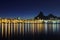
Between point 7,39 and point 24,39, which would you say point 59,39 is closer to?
point 24,39

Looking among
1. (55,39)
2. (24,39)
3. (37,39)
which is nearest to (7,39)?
(24,39)

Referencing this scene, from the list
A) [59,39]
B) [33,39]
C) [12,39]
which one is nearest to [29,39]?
[33,39]

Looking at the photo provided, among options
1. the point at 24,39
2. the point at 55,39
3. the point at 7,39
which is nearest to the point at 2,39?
the point at 7,39

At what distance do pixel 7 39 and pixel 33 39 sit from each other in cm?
618

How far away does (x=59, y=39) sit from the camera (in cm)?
4431

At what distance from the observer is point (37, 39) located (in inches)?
1774

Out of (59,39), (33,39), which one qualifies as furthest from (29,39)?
(59,39)

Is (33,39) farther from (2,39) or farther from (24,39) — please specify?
(2,39)

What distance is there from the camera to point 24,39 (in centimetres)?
4509

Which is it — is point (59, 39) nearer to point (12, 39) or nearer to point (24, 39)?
point (24, 39)

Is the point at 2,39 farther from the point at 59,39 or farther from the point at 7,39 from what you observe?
the point at 59,39

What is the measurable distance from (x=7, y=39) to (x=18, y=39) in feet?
8.28

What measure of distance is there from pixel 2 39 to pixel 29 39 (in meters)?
6.36

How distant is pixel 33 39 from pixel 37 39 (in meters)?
1.09
